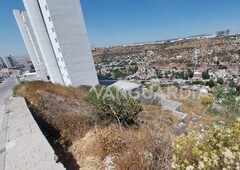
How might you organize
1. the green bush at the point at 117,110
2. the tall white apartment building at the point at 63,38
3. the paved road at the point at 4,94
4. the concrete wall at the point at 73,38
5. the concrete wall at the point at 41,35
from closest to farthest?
the green bush at the point at 117,110, the paved road at the point at 4,94, the concrete wall at the point at 73,38, the tall white apartment building at the point at 63,38, the concrete wall at the point at 41,35

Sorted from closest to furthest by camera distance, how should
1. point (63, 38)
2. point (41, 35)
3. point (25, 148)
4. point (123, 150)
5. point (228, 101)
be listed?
point (123, 150) < point (25, 148) < point (228, 101) < point (63, 38) < point (41, 35)

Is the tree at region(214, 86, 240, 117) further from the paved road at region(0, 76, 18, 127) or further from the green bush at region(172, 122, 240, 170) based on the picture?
the paved road at region(0, 76, 18, 127)

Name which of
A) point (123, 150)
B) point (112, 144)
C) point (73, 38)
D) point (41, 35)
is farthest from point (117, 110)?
point (41, 35)

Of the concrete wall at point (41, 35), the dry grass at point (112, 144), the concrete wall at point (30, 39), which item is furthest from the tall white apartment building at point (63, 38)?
the dry grass at point (112, 144)

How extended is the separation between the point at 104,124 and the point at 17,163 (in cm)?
228

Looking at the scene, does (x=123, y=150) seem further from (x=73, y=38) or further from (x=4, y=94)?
(x=73, y=38)

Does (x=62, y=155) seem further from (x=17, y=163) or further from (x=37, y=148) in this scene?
(x=17, y=163)

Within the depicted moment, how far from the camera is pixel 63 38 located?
59.5ft

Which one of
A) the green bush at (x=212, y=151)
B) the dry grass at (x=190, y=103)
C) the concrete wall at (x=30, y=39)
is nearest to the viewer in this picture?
the green bush at (x=212, y=151)

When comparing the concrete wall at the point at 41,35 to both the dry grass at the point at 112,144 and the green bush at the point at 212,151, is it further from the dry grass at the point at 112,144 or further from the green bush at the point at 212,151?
the green bush at the point at 212,151

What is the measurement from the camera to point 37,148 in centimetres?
318

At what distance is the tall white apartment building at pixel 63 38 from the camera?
58.2 ft

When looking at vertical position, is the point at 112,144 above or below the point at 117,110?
above

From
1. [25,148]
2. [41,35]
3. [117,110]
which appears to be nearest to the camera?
[25,148]
